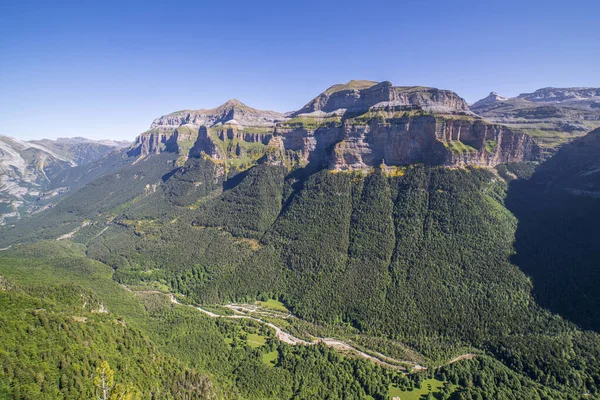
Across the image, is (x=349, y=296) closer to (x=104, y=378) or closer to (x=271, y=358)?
(x=271, y=358)

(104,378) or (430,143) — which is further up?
(430,143)

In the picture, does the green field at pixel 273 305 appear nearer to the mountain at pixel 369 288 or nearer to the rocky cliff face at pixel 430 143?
the mountain at pixel 369 288

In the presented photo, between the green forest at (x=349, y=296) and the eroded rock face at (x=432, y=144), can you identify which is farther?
the eroded rock face at (x=432, y=144)

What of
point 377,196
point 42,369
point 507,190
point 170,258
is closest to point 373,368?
point 42,369

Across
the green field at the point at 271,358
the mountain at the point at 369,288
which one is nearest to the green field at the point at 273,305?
the mountain at the point at 369,288

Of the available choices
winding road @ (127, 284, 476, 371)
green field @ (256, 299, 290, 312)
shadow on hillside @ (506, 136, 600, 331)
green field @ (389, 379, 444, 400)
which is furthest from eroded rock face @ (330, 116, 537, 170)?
green field @ (389, 379, 444, 400)

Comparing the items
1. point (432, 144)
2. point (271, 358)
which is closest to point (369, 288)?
point (271, 358)

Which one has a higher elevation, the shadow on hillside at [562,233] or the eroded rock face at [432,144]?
the eroded rock face at [432,144]
